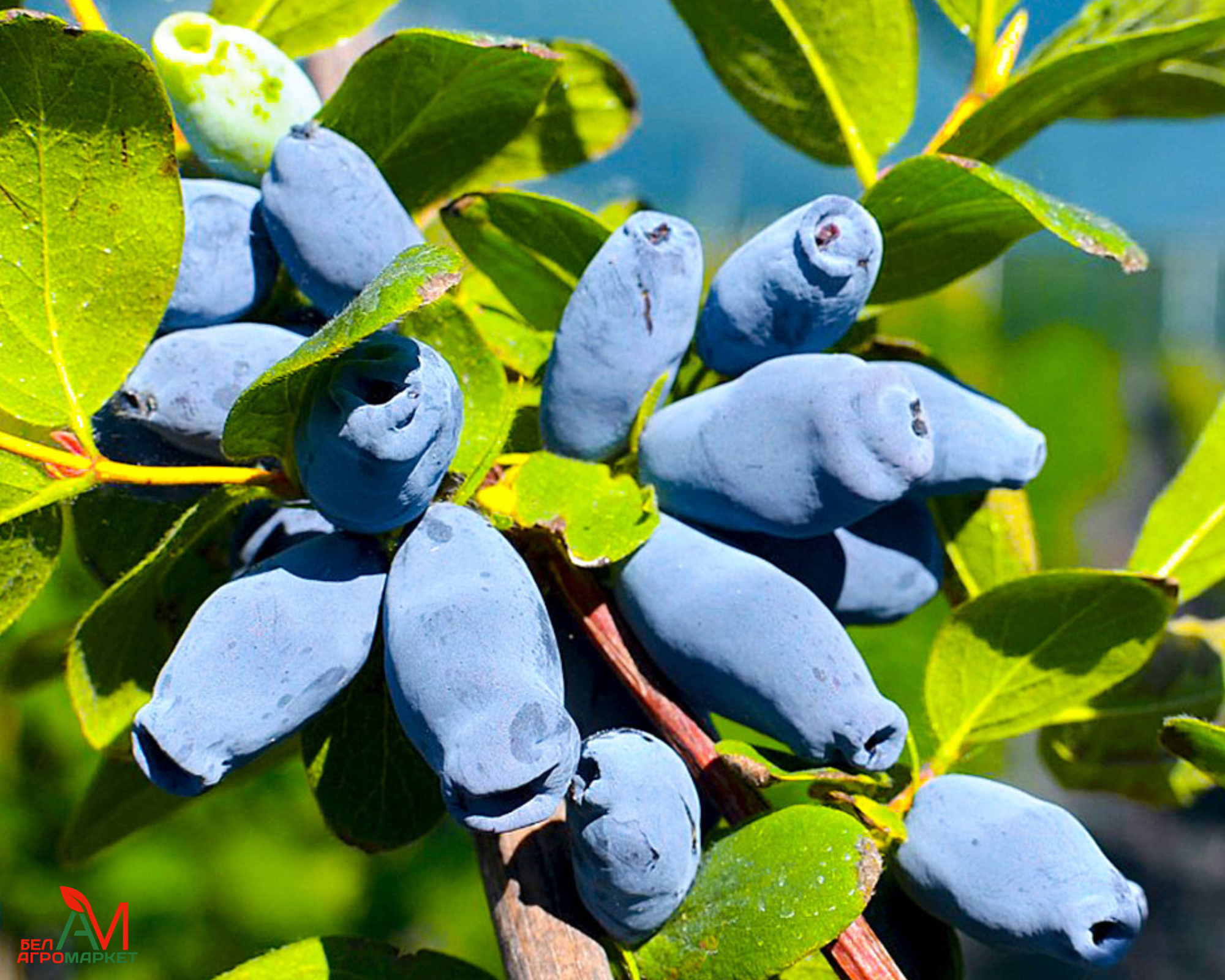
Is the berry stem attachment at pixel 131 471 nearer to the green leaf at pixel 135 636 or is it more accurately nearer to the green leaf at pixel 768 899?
the green leaf at pixel 135 636


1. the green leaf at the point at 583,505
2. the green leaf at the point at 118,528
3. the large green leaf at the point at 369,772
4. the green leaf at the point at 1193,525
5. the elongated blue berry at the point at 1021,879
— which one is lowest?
the large green leaf at the point at 369,772

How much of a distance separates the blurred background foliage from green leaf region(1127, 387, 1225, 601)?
0.15 m

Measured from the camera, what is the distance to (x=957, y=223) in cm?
55

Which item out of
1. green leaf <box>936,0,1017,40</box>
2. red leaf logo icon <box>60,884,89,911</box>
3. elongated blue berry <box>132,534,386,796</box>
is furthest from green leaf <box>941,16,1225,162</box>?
red leaf logo icon <box>60,884,89,911</box>

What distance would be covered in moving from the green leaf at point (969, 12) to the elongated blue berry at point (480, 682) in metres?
0.39

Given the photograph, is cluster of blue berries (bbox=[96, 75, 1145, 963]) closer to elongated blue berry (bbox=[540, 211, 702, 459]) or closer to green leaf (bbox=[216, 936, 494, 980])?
elongated blue berry (bbox=[540, 211, 702, 459])

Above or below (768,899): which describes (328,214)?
above

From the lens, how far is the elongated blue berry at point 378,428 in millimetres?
400

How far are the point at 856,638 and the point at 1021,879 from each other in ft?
1.35

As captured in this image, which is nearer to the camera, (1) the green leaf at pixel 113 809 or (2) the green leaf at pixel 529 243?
(2) the green leaf at pixel 529 243

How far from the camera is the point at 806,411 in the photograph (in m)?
0.46

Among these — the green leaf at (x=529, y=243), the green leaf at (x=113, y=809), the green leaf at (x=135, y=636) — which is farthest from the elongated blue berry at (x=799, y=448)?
the green leaf at (x=113, y=809)

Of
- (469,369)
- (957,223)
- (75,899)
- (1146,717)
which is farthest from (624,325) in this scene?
(75,899)

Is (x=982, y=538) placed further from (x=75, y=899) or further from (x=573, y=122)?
(x=75, y=899)
